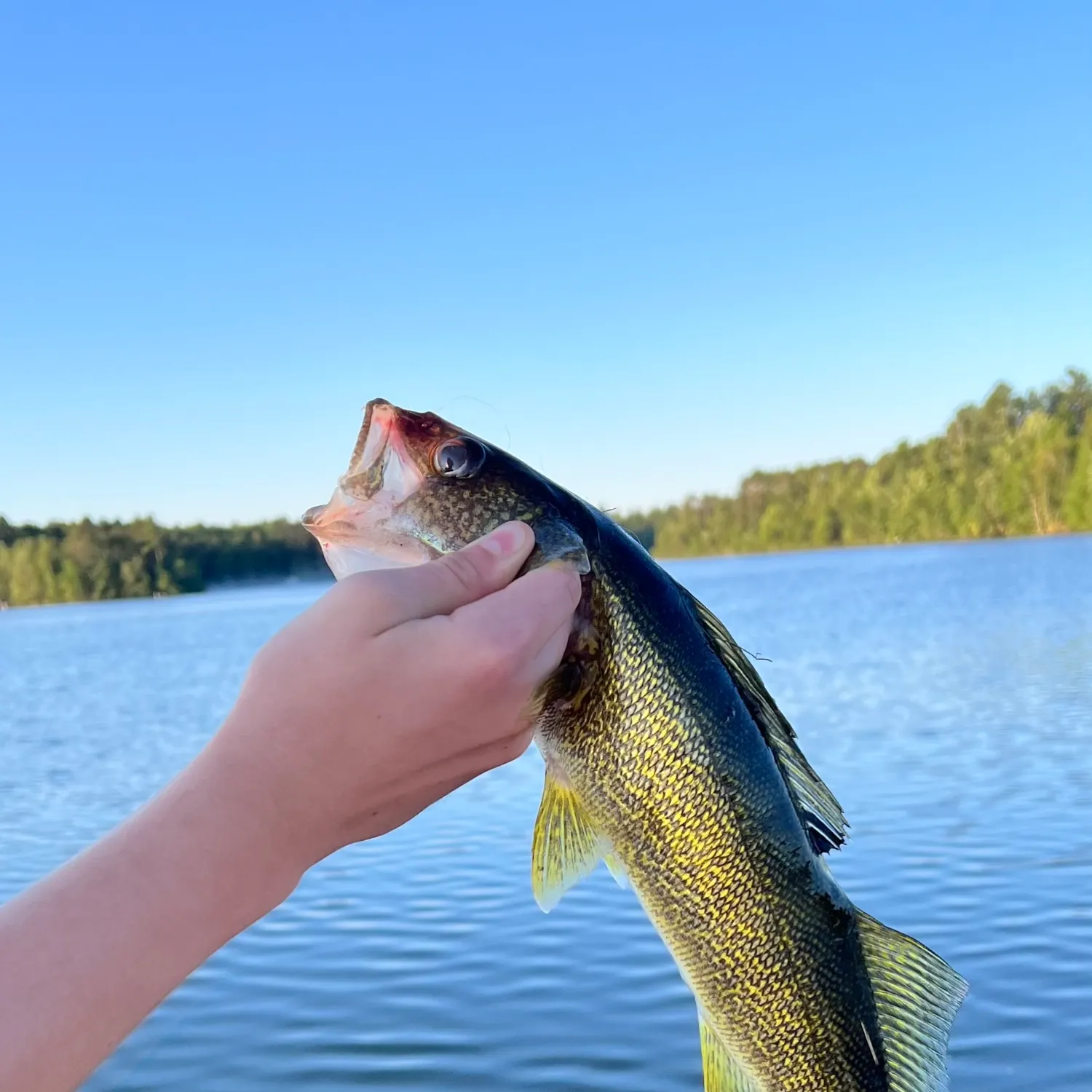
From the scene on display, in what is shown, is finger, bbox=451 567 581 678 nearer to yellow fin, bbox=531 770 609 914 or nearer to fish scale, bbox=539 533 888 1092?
fish scale, bbox=539 533 888 1092

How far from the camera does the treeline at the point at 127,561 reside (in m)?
87.8

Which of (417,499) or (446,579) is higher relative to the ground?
(417,499)

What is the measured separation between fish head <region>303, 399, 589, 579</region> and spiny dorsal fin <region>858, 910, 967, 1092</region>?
127 centimetres

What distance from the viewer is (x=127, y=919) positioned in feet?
5.49

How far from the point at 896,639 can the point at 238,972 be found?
25447 mm

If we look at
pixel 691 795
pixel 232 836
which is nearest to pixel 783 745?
pixel 691 795

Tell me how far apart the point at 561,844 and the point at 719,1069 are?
→ 681 millimetres

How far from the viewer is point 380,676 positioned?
200 cm

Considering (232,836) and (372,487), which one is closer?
(232,836)

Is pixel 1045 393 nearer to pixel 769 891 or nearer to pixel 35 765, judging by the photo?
pixel 35 765

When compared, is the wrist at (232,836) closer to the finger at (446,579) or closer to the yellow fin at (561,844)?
the finger at (446,579)

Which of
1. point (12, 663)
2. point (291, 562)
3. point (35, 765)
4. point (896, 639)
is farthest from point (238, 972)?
point (291, 562)

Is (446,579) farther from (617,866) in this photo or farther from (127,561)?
(127,561)

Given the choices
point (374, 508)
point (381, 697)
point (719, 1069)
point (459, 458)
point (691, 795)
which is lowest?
point (719, 1069)
